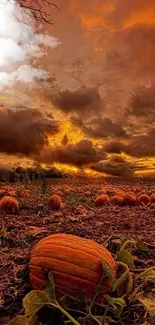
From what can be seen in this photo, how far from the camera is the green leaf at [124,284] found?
2.75 metres

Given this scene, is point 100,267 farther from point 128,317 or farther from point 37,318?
point 37,318

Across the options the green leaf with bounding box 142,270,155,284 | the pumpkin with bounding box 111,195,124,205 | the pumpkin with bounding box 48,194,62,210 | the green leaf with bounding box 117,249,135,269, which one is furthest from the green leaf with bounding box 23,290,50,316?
the pumpkin with bounding box 111,195,124,205

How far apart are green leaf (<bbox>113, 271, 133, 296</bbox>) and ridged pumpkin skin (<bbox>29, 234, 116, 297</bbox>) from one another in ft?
0.21

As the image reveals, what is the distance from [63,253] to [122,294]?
50 cm

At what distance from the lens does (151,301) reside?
8.23 ft

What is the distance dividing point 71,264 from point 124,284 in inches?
16.4

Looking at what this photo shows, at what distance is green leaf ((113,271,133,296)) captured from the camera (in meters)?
2.75

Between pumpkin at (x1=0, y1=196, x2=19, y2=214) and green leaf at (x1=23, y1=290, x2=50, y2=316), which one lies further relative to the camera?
pumpkin at (x1=0, y1=196, x2=19, y2=214)

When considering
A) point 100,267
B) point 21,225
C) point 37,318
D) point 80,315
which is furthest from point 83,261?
point 21,225

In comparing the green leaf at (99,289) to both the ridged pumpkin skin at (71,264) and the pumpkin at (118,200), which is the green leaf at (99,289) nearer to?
the ridged pumpkin skin at (71,264)

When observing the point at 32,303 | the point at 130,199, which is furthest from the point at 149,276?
the point at 130,199

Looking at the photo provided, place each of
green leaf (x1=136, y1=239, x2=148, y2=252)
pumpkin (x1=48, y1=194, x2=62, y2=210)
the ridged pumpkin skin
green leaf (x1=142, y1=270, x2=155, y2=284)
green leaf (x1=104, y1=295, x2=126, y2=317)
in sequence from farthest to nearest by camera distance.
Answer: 1. pumpkin (x1=48, y1=194, x2=62, y2=210)
2. green leaf (x1=136, y1=239, x2=148, y2=252)
3. green leaf (x1=142, y1=270, x2=155, y2=284)
4. the ridged pumpkin skin
5. green leaf (x1=104, y1=295, x2=126, y2=317)

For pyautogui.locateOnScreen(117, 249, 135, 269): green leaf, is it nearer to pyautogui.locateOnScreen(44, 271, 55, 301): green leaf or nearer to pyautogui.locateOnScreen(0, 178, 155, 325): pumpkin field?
pyautogui.locateOnScreen(0, 178, 155, 325): pumpkin field

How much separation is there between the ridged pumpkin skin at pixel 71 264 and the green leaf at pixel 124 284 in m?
0.06
